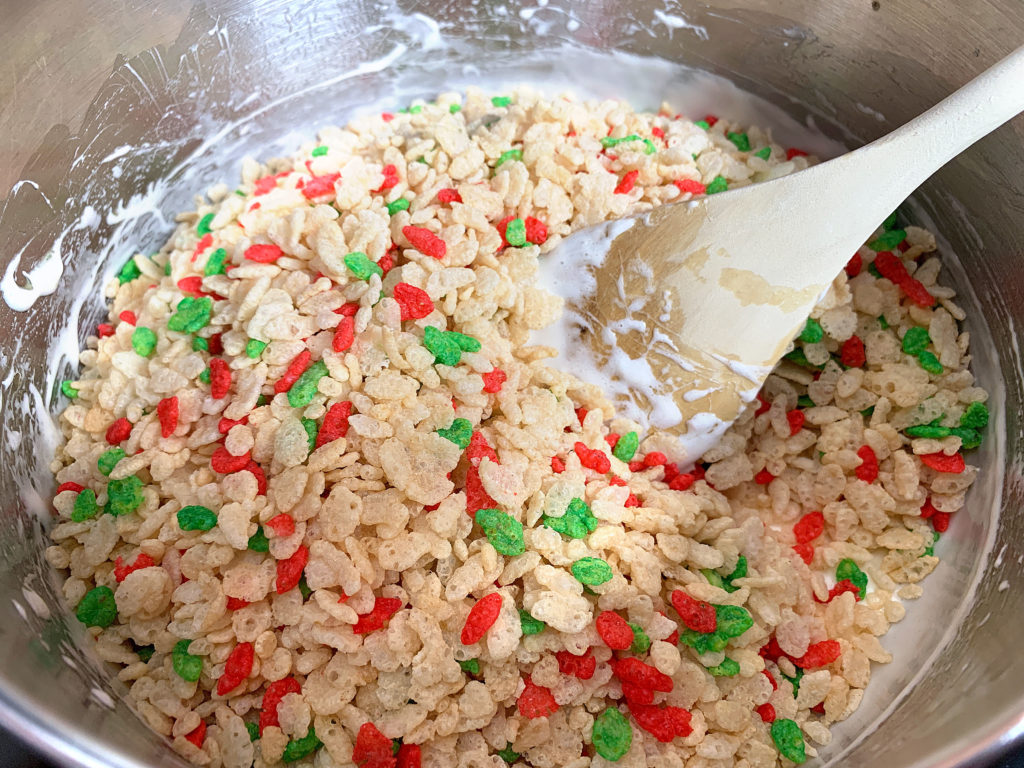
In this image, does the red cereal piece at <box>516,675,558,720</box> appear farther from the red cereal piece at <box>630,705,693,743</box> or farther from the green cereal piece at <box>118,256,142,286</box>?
the green cereal piece at <box>118,256,142,286</box>

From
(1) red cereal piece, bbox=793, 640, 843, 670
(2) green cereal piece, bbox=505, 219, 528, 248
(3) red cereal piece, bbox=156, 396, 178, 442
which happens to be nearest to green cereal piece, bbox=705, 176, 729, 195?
(2) green cereal piece, bbox=505, 219, 528, 248

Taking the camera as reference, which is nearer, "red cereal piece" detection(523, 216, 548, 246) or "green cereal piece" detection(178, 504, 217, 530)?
"green cereal piece" detection(178, 504, 217, 530)

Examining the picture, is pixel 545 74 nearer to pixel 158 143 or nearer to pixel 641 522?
pixel 158 143

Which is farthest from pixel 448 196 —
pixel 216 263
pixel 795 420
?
pixel 795 420

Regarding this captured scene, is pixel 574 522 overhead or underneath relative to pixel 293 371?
underneath

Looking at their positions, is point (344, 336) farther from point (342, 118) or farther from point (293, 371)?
point (342, 118)

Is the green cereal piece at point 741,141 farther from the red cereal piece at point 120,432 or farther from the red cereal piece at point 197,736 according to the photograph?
the red cereal piece at point 197,736
